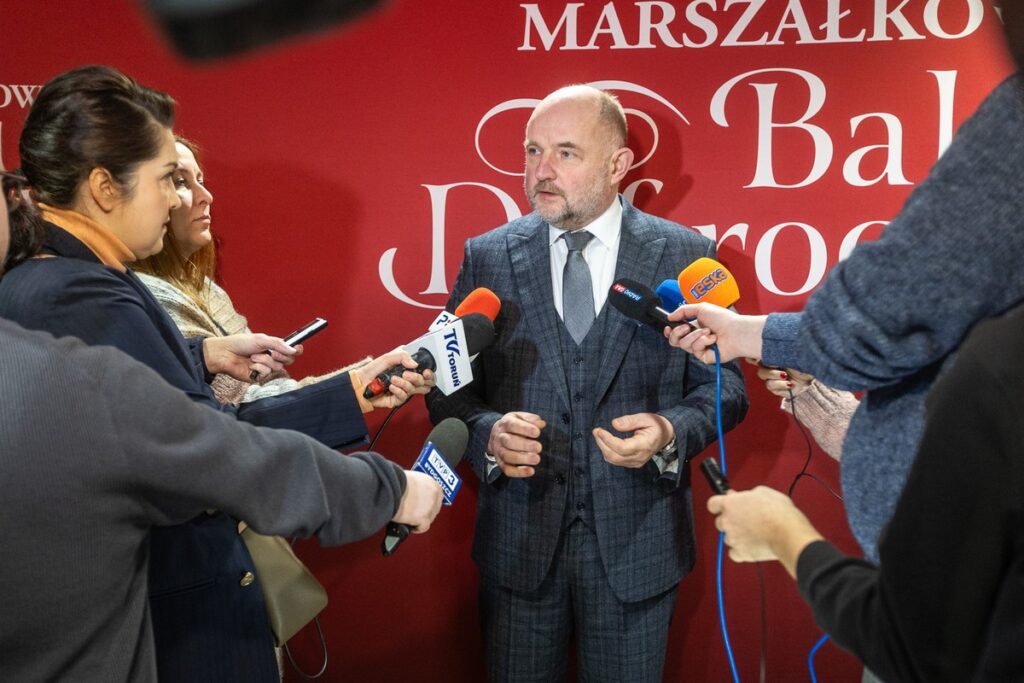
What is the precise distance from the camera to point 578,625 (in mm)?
2559

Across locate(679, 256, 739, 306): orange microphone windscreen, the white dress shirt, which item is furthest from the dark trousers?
locate(679, 256, 739, 306): orange microphone windscreen

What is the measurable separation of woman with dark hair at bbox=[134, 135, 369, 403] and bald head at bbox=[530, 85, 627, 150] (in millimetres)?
882

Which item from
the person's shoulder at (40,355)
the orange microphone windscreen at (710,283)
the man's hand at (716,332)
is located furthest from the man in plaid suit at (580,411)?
the person's shoulder at (40,355)

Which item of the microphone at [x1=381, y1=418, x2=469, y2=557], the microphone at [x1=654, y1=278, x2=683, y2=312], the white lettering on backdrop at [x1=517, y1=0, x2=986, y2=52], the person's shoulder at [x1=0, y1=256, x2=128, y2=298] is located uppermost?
the white lettering on backdrop at [x1=517, y1=0, x2=986, y2=52]

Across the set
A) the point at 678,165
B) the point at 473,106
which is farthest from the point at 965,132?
the point at 473,106

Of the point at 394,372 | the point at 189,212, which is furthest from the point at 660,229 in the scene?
the point at 189,212

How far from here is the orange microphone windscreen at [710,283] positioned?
2.07 m

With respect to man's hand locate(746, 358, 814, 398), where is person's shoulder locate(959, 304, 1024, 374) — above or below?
above

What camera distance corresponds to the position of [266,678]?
6.12 feet

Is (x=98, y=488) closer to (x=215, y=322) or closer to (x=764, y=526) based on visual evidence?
(x=764, y=526)

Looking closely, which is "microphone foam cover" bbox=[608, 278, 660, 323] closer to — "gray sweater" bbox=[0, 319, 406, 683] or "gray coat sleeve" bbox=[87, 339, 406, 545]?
"gray coat sleeve" bbox=[87, 339, 406, 545]

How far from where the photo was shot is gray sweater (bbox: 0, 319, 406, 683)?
1171 mm

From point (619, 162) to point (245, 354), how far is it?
112 cm

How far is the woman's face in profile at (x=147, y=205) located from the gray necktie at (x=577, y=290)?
3.43 ft
